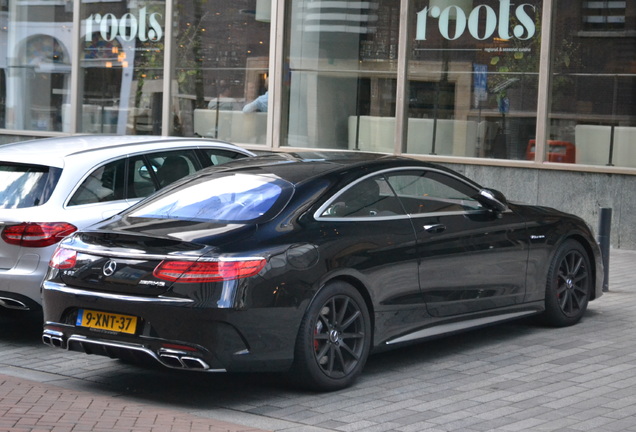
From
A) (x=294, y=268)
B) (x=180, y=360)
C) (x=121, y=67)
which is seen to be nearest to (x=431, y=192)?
(x=294, y=268)

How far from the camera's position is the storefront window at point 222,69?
1819 cm

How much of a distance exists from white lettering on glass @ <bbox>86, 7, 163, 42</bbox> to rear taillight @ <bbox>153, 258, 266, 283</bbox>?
1413 cm

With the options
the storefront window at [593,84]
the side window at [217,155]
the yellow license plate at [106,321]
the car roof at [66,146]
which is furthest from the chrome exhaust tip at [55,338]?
the storefront window at [593,84]

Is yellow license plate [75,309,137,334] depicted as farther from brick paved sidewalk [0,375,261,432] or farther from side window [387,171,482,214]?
side window [387,171,482,214]

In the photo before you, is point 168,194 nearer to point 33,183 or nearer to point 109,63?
point 33,183

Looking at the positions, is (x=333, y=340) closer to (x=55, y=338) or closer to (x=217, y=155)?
(x=55, y=338)

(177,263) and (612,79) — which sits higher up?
(612,79)

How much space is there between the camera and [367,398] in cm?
657

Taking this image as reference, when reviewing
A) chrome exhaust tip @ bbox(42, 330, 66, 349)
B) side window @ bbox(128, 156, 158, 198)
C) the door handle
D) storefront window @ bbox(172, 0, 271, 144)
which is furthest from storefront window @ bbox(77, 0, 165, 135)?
chrome exhaust tip @ bbox(42, 330, 66, 349)

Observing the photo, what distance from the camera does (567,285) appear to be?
8852 millimetres

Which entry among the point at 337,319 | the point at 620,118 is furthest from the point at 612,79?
the point at 337,319

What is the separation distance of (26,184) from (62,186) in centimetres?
33

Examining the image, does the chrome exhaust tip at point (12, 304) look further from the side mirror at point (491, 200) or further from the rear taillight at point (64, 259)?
the side mirror at point (491, 200)

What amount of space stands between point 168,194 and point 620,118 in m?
9.06
